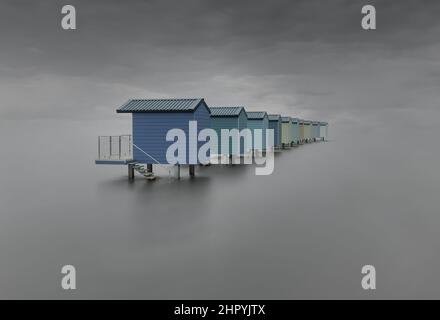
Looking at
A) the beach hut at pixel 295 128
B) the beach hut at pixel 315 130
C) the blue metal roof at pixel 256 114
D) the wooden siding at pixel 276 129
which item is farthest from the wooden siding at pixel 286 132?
the beach hut at pixel 315 130

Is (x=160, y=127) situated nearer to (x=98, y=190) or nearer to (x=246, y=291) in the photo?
(x=98, y=190)

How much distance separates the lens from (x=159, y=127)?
24.8 m

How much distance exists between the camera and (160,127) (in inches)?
974

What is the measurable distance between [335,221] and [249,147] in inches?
1117

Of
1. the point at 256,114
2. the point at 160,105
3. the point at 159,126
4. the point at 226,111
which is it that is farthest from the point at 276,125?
the point at 159,126

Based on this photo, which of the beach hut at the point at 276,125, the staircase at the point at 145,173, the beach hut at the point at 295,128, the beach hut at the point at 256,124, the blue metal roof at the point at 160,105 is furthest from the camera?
the beach hut at the point at 295,128

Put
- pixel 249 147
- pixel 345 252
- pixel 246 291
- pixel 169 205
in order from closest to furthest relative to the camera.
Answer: pixel 246 291 < pixel 345 252 < pixel 169 205 < pixel 249 147

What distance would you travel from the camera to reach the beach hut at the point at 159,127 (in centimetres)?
2461

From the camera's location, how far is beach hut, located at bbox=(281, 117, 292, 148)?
2409 inches

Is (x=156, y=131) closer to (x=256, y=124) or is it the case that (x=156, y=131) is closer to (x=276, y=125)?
(x=256, y=124)

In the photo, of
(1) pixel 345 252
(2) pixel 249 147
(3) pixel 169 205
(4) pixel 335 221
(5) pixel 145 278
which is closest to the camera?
(5) pixel 145 278

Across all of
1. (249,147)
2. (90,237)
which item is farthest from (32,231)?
(249,147)

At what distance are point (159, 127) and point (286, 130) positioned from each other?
40734mm

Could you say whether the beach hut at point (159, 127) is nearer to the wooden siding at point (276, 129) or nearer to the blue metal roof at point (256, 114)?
the blue metal roof at point (256, 114)
